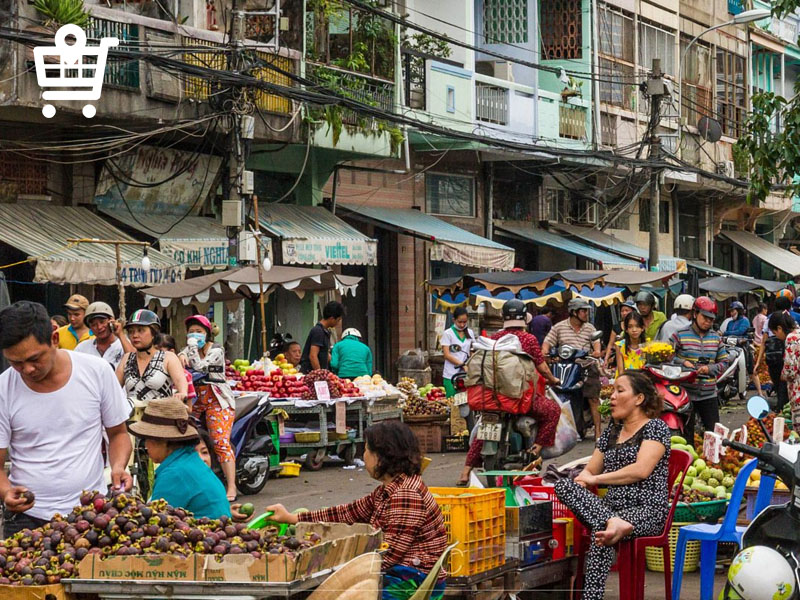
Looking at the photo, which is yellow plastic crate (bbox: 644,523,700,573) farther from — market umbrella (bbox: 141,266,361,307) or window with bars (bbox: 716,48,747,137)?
window with bars (bbox: 716,48,747,137)

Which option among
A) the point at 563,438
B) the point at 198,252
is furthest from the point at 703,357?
the point at 198,252

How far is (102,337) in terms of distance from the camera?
1201 cm

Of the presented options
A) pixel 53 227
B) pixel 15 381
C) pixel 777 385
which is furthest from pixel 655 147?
pixel 15 381

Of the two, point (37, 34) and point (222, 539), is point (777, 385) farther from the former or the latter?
point (222, 539)

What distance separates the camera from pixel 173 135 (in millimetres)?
21266

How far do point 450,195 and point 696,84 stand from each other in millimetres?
12325

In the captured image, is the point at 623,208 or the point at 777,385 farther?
the point at 623,208

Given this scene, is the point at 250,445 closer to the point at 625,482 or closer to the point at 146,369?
the point at 146,369

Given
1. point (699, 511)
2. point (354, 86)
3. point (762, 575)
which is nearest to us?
point (762, 575)

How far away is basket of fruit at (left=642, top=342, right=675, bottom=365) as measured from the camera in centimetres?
1284

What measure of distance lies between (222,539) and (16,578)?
2.67 ft

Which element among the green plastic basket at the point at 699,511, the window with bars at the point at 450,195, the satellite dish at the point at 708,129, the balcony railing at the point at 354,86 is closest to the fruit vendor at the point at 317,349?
the balcony railing at the point at 354,86

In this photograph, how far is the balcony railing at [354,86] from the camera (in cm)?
2336

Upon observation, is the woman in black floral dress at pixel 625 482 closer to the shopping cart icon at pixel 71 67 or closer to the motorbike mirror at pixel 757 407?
the motorbike mirror at pixel 757 407
